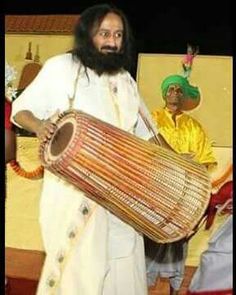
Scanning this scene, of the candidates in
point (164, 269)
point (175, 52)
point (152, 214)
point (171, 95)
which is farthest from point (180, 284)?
point (175, 52)

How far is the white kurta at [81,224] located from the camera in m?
1.27

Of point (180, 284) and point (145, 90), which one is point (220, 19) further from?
point (180, 284)

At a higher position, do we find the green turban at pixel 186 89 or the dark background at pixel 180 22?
the dark background at pixel 180 22

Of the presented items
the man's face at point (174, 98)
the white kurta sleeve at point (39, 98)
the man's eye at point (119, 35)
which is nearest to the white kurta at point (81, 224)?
→ the white kurta sleeve at point (39, 98)

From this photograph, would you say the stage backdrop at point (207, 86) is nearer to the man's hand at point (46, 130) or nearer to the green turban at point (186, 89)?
the green turban at point (186, 89)

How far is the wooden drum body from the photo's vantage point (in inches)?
43.8

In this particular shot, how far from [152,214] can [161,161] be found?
124 mm

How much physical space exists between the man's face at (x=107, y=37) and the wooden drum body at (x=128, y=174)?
0.82 ft

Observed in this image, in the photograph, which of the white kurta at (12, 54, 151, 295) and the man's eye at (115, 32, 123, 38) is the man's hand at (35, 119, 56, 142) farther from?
the man's eye at (115, 32, 123, 38)

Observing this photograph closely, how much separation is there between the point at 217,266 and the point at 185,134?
15.7 inches

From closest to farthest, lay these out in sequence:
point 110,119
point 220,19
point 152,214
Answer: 1. point 152,214
2. point 110,119
3. point 220,19

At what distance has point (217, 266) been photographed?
4.94 feet

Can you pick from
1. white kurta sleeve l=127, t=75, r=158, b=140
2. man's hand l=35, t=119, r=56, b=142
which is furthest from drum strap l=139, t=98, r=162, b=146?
man's hand l=35, t=119, r=56, b=142

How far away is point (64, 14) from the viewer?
1452 mm
